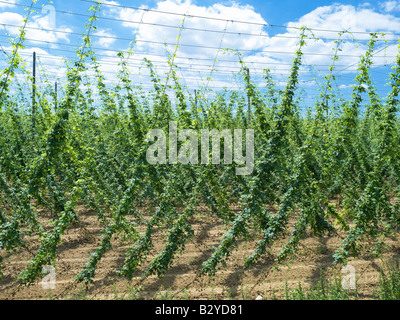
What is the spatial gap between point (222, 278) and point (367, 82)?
4659 millimetres

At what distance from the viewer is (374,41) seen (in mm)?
5867

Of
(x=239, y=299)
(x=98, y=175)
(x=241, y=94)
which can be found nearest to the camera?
(x=239, y=299)

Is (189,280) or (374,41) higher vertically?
(374,41)

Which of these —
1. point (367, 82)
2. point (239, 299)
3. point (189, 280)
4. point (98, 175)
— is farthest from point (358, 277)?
point (98, 175)

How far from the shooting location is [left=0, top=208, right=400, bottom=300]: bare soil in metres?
5.02

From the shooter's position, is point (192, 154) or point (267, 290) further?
point (192, 154)

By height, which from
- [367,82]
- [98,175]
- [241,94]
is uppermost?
[241,94]

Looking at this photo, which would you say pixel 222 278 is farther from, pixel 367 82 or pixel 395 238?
pixel 367 82

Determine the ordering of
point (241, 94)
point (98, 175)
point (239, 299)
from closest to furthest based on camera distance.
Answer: point (239, 299) < point (98, 175) < point (241, 94)

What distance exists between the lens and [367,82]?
19.7ft

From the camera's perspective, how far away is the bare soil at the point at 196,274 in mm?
5023

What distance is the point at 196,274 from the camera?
560cm

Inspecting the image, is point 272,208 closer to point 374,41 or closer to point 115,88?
point 374,41

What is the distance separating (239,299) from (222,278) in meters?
0.74
